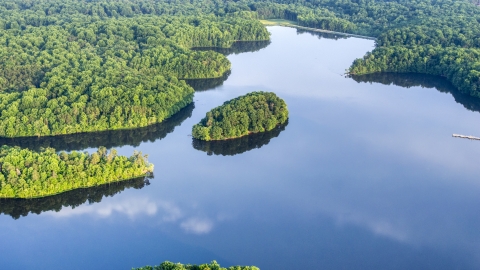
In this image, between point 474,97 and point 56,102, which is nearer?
point 56,102

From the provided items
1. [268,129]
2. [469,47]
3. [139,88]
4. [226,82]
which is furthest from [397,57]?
[139,88]

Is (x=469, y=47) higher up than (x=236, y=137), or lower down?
higher up

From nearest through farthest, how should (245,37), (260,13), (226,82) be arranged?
(226,82), (245,37), (260,13)

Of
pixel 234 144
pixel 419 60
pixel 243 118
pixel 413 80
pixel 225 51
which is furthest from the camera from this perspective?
pixel 225 51

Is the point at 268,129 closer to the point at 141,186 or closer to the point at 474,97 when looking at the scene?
the point at 141,186

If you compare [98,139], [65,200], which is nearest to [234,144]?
[98,139]

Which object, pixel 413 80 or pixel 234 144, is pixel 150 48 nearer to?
pixel 234 144
